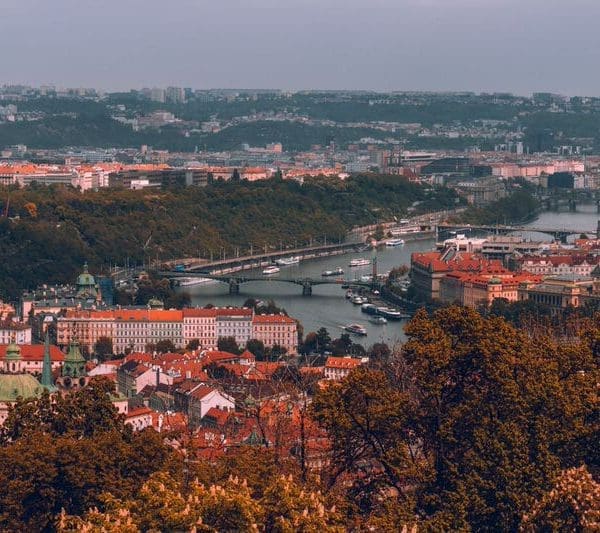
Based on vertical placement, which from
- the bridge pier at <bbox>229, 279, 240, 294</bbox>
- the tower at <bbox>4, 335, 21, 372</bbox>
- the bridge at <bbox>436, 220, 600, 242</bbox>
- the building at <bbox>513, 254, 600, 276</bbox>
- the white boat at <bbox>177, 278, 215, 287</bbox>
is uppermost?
the tower at <bbox>4, 335, 21, 372</bbox>

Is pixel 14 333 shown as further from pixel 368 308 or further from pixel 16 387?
pixel 16 387

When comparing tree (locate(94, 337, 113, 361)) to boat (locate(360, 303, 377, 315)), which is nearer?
tree (locate(94, 337, 113, 361))

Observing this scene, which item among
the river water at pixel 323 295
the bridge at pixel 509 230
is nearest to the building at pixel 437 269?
the river water at pixel 323 295

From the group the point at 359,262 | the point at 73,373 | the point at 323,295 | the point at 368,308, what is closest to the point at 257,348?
the point at 368,308

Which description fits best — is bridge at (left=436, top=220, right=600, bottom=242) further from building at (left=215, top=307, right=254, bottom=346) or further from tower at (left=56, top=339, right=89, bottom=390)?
tower at (left=56, top=339, right=89, bottom=390)

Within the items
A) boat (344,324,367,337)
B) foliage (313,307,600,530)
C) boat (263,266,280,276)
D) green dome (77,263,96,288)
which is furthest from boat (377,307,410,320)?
foliage (313,307,600,530)

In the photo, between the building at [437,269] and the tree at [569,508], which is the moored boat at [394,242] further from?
the tree at [569,508]
